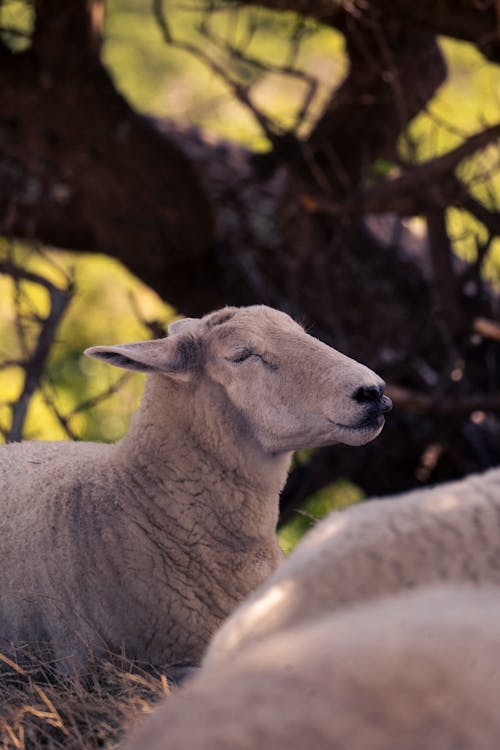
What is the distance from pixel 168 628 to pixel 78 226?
479cm

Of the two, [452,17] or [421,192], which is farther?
[421,192]

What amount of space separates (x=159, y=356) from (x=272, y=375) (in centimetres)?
36

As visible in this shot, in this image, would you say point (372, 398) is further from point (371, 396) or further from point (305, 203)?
point (305, 203)

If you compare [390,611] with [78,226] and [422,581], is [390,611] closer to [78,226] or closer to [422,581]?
[422,581]

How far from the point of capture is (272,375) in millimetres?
3602

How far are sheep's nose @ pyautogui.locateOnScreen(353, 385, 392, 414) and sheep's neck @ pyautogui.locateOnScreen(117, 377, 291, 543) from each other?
41 cm

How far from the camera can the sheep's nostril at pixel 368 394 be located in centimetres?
339

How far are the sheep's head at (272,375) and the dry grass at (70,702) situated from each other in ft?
2.72

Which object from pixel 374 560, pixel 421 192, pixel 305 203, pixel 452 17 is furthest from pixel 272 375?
pixel 305 203

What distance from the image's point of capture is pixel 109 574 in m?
3.48

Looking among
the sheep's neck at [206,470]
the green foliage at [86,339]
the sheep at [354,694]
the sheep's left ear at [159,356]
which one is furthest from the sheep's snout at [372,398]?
the green foliage at [86,339]

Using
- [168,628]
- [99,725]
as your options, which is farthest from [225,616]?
[99,725]

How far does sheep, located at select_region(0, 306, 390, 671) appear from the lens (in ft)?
11.3

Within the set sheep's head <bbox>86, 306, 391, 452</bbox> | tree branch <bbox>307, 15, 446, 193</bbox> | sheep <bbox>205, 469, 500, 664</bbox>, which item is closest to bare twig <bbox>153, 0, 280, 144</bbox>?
tree branch <bbox>307, 15, 446, 193</bbox>
